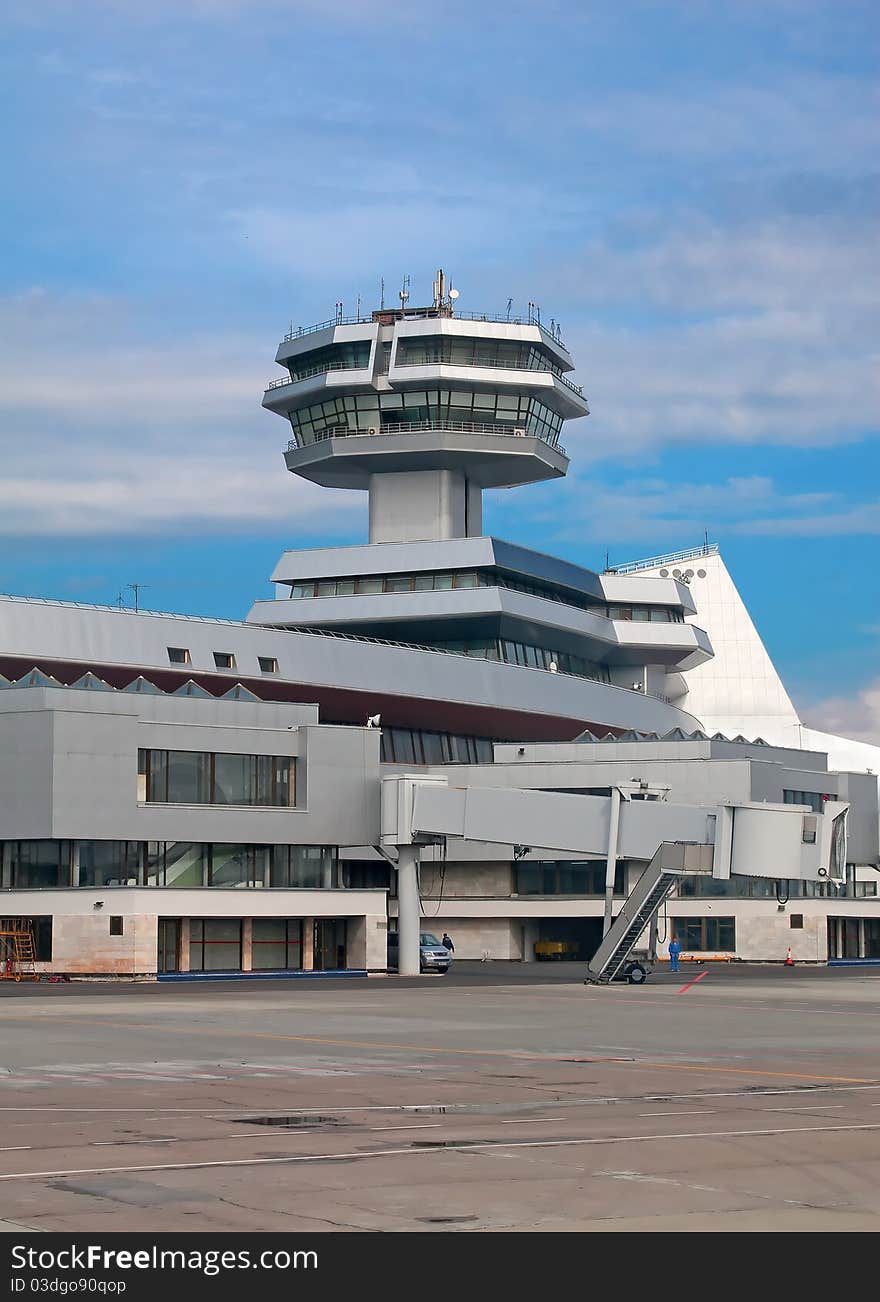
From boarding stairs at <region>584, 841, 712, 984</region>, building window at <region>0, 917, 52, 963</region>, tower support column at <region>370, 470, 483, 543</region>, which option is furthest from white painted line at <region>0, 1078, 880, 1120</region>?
tower support column at <region>370, 470, 483, 543</region>

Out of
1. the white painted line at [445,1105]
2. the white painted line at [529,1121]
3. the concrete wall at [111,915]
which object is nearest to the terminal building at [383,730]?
the concrete wall at [111,915]

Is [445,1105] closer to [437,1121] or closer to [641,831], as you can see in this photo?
[437,1121]

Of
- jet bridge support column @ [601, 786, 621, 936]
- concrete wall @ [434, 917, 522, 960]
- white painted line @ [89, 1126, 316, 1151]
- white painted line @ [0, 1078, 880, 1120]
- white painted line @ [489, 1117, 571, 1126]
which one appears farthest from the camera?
concrete wall @ [434, 917, 522, 960]

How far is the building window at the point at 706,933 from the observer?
86.5 metres

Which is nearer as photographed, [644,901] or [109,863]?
[644,901]

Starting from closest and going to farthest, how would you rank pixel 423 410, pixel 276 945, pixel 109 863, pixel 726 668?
pixel 109 863, pixel 276 945, pixel 423 410, pixel 726 668

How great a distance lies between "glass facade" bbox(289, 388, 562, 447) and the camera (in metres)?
117

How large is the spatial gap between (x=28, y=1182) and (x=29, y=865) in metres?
55.6

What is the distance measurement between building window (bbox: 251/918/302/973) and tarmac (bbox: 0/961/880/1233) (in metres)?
27.9

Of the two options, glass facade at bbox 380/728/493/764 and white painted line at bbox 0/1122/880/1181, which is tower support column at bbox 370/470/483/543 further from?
white painted line at bbox 0/1122/880/1181

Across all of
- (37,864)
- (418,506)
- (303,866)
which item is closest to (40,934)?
(37,864)

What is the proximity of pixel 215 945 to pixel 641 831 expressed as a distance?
17849 millimetres

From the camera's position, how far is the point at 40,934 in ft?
220

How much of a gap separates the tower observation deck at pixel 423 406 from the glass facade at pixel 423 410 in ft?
0.22
